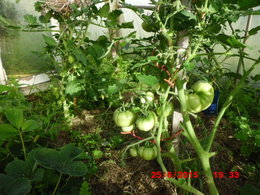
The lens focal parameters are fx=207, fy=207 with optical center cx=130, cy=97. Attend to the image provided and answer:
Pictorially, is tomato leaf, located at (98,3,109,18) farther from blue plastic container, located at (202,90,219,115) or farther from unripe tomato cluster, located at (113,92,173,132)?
blue plastic container, located at (202,90,219,115)

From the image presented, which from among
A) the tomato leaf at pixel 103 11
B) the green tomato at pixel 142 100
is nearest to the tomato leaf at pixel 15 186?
the green tomato at pixel 142 100

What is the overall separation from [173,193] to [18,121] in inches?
30.3

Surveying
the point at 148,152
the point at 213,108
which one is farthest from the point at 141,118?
the point at 213,108

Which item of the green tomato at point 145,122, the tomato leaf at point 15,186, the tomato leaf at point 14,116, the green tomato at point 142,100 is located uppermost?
the green tomato at point 142,100

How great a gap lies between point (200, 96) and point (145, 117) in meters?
0.21

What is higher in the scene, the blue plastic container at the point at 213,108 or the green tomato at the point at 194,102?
the green tomato at the point at 194,102

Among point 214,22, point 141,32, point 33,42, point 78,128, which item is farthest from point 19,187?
point 141,32

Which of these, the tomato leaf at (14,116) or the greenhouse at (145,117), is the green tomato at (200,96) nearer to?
the greenhouse at (145,117)

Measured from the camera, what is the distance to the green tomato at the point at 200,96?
28.6 inches

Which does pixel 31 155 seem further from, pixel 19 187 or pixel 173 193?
pixel 173 193

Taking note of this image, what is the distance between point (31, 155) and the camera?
0.85 metres
